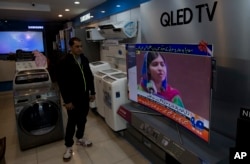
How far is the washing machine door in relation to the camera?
2668 millimetres

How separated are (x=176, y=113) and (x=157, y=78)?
434 mm

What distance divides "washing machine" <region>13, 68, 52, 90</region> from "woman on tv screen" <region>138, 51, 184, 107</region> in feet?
5.52

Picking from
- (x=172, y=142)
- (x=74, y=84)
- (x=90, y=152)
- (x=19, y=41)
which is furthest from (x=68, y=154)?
(x=19, y=41)

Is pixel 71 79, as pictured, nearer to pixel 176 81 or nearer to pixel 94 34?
pixel 176 81

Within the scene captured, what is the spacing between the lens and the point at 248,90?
5.16 ft

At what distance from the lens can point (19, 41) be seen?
6766 millimetres

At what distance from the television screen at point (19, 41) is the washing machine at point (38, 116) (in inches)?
188

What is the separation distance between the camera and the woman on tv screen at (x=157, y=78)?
1.91 meters

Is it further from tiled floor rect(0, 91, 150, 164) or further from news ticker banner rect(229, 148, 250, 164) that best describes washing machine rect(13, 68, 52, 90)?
news ticker banner rect(229, 148, 250, 164)

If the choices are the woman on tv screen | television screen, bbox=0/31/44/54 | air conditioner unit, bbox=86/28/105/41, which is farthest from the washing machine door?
television screen, bbox=0/31/44/54

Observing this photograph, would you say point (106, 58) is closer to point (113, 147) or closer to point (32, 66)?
point (32, 66)

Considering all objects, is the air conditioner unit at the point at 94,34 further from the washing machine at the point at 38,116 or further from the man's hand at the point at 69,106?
the man's hand at the point at 69,106

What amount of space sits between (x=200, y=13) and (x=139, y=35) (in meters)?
1.34

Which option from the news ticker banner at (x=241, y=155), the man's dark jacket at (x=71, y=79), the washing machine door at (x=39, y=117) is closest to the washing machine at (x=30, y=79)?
the washing machine door at (x=39, y=117)
